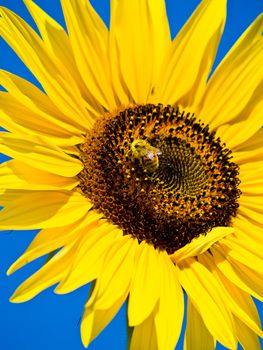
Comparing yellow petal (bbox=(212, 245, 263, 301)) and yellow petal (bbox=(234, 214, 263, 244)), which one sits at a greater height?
yellow petal (bbox=(234, 214, 263, 244))

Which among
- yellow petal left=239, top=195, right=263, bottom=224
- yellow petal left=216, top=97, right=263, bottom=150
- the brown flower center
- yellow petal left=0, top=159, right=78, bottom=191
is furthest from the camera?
yellow petal left=216, top=97, right=263, bottom=150

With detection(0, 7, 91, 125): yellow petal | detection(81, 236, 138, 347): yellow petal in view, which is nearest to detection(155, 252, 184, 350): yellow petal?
detection(81, 236, 138, 347): yellow petal

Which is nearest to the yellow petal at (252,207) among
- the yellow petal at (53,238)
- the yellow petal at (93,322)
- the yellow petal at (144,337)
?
the yellow petal at (53,238)

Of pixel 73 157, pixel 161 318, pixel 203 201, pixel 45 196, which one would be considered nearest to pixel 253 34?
pixel 203 201

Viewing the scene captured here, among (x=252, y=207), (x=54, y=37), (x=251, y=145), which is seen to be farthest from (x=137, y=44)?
(x=252, y=207)

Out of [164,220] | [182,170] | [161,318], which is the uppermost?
[182,170]

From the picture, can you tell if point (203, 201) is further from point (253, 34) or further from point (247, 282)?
point (253, 34)

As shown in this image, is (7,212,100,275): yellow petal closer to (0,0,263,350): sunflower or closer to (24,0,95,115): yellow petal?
(0,0,263,350): sunflower
